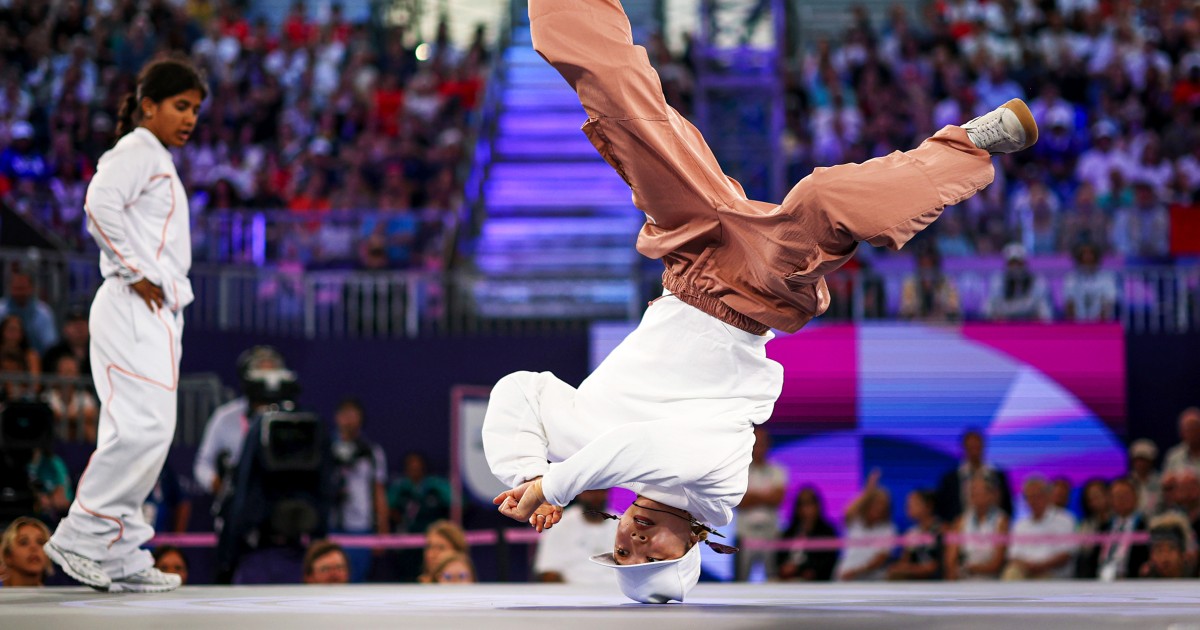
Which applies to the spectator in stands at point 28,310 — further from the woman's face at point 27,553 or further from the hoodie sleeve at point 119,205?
the hoodie sleeve at point 119,205

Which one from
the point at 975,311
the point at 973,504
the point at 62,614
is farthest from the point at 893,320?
the point at 62,614

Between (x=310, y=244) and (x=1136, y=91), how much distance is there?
297 inches

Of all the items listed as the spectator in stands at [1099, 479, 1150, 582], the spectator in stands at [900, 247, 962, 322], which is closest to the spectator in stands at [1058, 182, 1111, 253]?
the spectator in stands at [900, 247, 962, 322]

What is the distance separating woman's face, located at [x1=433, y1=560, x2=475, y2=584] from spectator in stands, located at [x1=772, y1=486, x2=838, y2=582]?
258 cm

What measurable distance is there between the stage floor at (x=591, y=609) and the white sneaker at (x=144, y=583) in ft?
0.44

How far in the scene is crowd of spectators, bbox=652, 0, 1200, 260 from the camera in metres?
10.6

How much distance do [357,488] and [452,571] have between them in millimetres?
1898

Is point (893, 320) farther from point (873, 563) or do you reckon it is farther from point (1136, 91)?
point (1136, 91)

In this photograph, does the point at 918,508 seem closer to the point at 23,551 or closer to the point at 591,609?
the point at 23,551

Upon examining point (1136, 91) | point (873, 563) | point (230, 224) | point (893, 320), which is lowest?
point (873, 563)

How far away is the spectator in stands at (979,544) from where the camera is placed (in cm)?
806

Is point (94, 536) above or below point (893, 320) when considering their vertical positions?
below

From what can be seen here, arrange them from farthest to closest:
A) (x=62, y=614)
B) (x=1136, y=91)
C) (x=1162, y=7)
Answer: (x=1162, y=7) → (x=1136, y=91) → (x=62, y=614)

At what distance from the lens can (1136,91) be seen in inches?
501
